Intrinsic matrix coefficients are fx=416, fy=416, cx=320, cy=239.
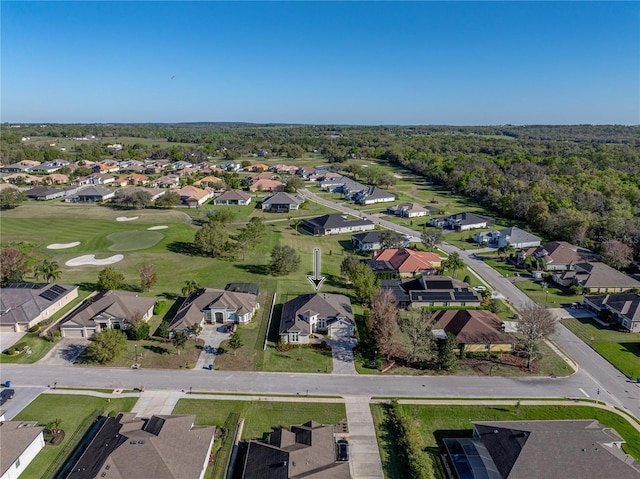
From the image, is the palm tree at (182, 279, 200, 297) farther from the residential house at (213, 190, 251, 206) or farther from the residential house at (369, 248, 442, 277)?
the residential house at (213, 190, 251, 206)

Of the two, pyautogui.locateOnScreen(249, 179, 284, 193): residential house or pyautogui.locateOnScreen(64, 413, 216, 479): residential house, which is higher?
pyautogui.locateOnScreen(249, 179, 284, 193): residential house

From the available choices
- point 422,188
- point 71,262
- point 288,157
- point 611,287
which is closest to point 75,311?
point 71,262

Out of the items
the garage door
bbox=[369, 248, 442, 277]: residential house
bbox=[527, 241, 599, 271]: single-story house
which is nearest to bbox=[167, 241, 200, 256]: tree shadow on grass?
the garage door

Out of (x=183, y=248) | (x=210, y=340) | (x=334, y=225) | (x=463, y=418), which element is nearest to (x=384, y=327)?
(x=463, y=418)

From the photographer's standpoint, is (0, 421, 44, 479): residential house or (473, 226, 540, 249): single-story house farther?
(473, 226, 540, 249): single-story house

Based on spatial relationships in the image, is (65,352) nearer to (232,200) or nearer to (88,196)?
(232,200)

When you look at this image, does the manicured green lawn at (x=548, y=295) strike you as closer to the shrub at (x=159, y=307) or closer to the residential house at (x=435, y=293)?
the residential house at (x=435, y=293)

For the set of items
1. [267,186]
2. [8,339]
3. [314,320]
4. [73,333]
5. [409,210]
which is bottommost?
[8,339]

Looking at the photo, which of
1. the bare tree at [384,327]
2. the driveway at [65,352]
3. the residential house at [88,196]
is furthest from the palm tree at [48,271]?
the residential house at [88,196]
